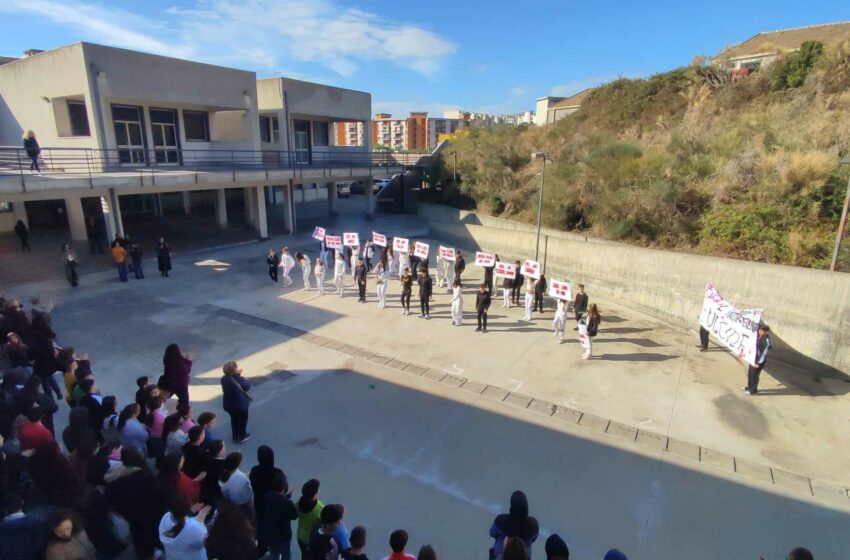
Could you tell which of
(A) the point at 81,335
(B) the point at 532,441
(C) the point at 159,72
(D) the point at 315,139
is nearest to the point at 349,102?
(D) the point at 315,139

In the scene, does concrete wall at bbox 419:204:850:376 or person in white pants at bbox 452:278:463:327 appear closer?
concrete wall at bbox 419:204:850:376

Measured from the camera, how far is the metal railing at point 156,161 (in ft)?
50.3

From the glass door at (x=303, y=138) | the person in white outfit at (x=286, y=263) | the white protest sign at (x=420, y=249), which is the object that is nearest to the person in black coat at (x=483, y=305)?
the white protest sign at (x=420, y=249)

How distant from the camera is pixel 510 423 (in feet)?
Result: 24.7

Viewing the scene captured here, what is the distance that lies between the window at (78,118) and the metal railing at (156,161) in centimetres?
126

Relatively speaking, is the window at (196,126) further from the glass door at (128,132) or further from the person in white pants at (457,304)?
the person in white pants at (457,304)

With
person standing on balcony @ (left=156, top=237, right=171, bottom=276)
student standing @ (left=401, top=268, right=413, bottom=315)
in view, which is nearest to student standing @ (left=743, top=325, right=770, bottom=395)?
student standing @ (left=401, top=268, right=413, bottom=315)

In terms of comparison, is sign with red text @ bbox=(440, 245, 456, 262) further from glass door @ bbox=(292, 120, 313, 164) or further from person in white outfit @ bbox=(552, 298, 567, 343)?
glass door @ bbox=(292, 120, 313, 164)

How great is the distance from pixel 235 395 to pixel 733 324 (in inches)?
362

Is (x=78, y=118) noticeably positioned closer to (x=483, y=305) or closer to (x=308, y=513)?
(x=483, y=305)

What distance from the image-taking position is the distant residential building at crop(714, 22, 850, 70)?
24469 mm

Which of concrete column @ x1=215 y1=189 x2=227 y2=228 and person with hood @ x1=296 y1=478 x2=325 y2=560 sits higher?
concrete column @ x1=215 y1=189 x2=227 y2=228

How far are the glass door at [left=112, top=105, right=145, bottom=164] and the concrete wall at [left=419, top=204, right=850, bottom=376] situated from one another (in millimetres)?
16538

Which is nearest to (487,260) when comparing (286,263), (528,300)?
(528,300)
